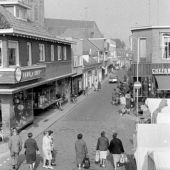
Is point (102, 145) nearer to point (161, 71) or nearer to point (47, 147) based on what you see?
point (47, 147)

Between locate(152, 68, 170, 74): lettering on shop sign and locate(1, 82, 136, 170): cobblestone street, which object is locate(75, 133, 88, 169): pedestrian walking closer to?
locate(1, 82, 136, 170): cobblestone street

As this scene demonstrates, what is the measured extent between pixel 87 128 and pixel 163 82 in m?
7.54

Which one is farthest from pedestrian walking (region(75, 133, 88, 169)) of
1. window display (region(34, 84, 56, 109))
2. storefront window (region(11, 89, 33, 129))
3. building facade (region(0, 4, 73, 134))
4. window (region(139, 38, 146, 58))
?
window (region(139, 38, 146, 58))

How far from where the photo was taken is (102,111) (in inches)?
1142

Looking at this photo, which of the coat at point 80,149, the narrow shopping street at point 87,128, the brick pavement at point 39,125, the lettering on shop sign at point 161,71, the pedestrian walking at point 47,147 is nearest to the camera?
the coat at point 80,149

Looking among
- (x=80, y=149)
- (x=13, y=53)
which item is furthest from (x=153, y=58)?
(x=80, y=149)

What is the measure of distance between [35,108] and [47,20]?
7996cm

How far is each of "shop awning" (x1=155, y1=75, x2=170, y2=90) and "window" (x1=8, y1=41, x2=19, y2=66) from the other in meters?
10.6

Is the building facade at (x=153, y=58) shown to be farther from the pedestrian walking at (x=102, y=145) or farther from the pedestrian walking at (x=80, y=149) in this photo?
the pedestrian walking at (x=80, y=149)

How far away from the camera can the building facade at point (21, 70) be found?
18.3 metres

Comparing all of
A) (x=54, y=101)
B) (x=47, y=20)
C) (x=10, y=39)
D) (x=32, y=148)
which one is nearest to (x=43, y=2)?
(x=54, y=101)

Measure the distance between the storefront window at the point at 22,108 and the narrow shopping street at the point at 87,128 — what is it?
1477mm

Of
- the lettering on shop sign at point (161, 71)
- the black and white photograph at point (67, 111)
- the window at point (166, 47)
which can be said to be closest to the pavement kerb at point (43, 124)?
the black and white photograph at point (67, 111)

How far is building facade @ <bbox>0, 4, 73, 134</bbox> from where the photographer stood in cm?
1833
